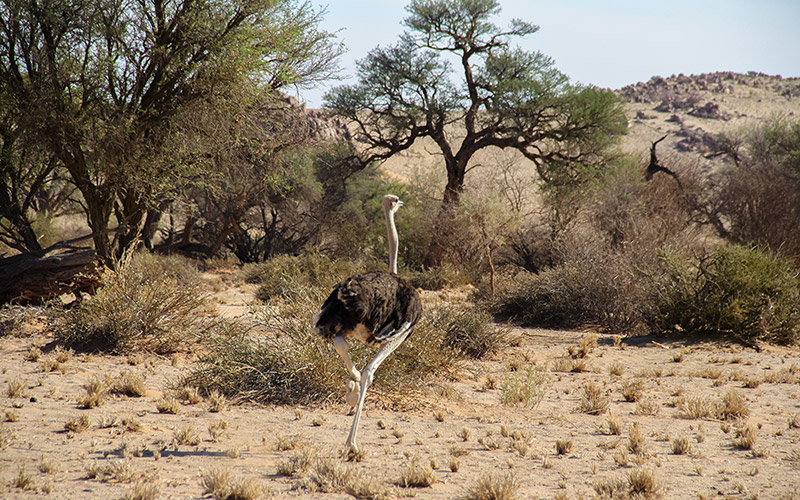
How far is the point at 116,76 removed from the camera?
10625mm

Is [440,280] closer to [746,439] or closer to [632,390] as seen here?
[632,390]

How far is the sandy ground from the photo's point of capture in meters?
4.61

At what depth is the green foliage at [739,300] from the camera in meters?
11.7

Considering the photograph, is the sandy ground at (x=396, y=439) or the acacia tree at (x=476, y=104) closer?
the sandy ground at (x=396, y=439)

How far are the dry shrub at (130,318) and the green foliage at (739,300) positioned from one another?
8.91 metres

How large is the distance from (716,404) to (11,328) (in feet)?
31.6

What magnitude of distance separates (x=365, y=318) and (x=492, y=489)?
1.58 metres

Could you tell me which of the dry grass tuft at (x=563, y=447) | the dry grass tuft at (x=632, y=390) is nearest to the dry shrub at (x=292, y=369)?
the dry grass tuft at (x=563, y=447)

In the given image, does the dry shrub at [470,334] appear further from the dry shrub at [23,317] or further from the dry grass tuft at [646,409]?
the dry shrub at [23,317]

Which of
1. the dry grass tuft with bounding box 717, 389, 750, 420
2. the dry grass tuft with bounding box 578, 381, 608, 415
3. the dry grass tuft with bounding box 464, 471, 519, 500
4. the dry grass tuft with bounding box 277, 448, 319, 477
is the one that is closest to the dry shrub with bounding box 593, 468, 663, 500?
the dry grass tuft with bounding box 464, 471, 519, 500

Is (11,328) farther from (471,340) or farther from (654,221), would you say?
(654,221)

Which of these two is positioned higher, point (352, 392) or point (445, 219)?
point (445, 219)

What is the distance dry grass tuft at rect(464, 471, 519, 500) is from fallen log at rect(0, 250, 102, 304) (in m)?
7.93

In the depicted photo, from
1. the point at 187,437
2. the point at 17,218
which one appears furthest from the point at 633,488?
the point at 17,218
